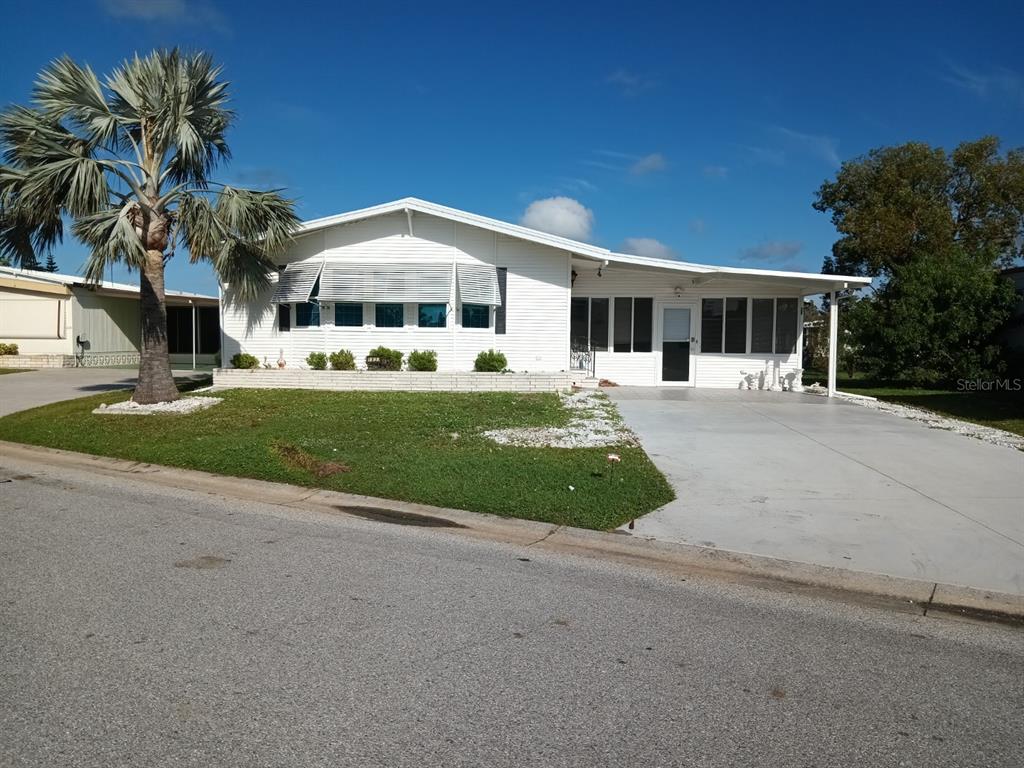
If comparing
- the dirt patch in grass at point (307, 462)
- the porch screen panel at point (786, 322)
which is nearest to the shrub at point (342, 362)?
the dirt patch in grass at point (307, 462)

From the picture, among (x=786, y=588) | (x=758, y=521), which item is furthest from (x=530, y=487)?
(x=786, y=588)

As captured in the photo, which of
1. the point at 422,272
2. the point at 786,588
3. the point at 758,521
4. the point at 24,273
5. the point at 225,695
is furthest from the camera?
the point at 24,273

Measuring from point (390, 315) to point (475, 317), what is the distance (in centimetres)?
212

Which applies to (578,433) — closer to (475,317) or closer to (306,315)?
(475,317)

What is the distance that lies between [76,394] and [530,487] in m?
13.3

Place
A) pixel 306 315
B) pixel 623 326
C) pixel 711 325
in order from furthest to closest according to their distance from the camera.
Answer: pixel 623 326 < pixel 711 325 < pixel 306 315

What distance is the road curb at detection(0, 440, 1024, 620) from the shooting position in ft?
15.7

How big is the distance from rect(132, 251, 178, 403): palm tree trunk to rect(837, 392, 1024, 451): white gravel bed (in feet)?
45.5

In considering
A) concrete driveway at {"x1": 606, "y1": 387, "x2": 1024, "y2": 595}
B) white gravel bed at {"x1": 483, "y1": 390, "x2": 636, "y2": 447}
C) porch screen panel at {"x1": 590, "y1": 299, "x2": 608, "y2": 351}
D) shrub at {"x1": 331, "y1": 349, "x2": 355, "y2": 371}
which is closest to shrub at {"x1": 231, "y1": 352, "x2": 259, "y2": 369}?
shrub at {"x1": 331, "y1": 349, "x2": 355, "y2": 371}

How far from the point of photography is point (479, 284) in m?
16.8

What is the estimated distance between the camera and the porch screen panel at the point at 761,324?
58.7 ft

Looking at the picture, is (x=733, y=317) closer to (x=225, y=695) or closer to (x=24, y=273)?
(x=225, y=695)

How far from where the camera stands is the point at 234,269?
14.8 m

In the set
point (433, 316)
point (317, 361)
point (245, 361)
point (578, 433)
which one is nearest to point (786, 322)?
point (433, 316)
